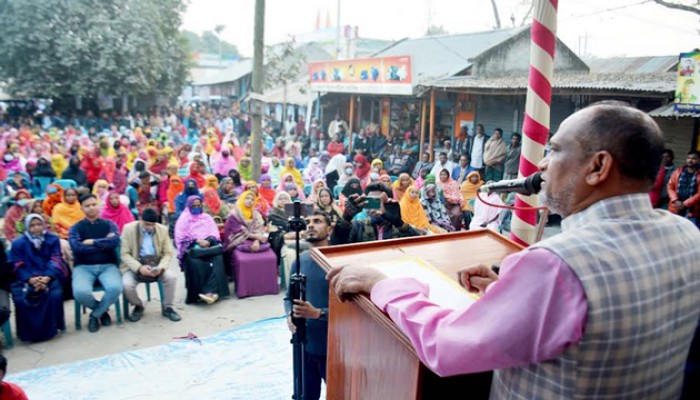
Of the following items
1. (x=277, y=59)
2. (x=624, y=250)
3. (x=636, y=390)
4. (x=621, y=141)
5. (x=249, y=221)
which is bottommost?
(x=249, y=221)

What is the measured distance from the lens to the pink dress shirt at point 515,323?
103 cm

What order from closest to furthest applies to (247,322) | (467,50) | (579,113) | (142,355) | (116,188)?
(579,113) → (142,355) → (247,322) → (116,188) → (467,50)

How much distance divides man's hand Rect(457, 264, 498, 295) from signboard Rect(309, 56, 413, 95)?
41.0 ft

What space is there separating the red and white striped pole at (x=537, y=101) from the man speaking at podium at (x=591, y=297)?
1368mm

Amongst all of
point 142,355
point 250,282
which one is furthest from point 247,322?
point 142,355

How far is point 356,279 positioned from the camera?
142 centimetres

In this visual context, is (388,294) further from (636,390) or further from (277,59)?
(277,59)

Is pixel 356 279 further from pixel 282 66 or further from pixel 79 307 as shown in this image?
pixel 282 66

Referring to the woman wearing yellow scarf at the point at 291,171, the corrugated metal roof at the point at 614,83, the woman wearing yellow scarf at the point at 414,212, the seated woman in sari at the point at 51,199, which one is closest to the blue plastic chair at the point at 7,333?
the seated woman in sari at the point at 51,199

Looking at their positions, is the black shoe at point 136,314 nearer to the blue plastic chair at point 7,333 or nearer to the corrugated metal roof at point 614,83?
the blue plastic chair at point 7,333

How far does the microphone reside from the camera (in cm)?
142

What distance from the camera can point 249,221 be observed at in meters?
7.24

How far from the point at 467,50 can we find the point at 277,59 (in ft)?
21.9

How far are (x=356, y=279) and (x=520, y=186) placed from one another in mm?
571
